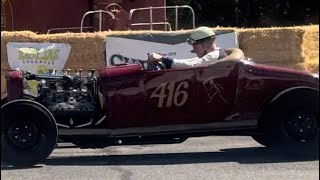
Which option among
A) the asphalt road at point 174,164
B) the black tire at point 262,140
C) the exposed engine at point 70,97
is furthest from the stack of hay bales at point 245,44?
the exposed engine at point 70,97

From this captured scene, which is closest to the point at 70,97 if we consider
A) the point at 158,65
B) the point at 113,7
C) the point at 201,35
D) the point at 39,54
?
the point at 158,65

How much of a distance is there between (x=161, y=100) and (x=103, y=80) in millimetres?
660

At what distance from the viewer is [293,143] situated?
23.2 ft

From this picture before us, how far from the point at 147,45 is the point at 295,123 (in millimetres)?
4363

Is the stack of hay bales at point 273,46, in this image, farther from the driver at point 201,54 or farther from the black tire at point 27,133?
the black tire at point 27,133

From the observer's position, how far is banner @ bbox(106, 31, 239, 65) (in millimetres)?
10883

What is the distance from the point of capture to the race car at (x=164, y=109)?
693 cm

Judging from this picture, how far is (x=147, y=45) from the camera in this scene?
35.9 feet

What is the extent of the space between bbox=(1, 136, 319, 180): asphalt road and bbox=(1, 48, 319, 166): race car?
0.78 ft

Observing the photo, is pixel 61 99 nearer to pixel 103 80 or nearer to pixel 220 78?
pixel 103 80

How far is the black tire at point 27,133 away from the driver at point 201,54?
4.32ft

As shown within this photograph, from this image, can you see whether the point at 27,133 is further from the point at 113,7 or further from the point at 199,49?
the point at 113,7

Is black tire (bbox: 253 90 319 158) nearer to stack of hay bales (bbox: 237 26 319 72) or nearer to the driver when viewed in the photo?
the driver

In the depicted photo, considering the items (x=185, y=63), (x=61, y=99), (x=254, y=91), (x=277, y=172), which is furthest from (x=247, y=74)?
(x=61, y=99)
